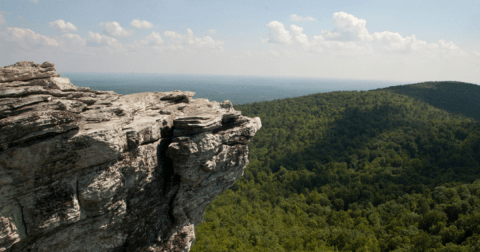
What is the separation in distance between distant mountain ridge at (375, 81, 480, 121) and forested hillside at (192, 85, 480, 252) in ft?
41.5

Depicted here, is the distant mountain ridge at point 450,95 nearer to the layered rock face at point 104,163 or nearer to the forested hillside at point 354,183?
the forested hillside at point 354,183

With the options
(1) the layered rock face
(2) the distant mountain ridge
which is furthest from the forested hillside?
(1) the layered rock face

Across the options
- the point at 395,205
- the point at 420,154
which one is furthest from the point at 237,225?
the point at 420,154

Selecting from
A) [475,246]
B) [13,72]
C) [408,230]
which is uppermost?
[13,72]

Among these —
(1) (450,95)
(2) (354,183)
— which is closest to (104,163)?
(2) (354,183)

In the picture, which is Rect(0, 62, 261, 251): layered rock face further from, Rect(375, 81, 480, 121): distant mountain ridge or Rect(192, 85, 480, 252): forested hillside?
Rect(375, 81, 480, 121): distant mountain ridge

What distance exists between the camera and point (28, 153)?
9273 millimetres

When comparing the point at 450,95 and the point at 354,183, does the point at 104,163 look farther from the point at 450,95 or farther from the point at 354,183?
the point at 450,95

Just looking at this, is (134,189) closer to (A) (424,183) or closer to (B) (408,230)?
(B) (408,230)

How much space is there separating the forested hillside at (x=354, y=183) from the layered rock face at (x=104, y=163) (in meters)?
15.3

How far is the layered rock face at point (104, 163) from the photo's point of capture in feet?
31.0

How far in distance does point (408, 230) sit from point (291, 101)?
77.1 meters

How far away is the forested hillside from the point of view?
3269 cm

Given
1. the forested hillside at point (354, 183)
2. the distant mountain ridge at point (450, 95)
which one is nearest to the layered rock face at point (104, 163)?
the forested hillside at point (354, 183)
